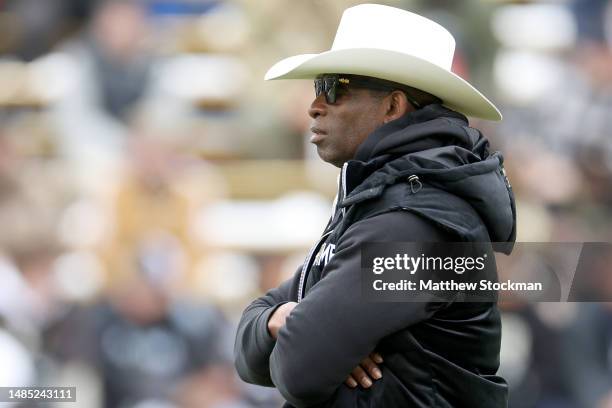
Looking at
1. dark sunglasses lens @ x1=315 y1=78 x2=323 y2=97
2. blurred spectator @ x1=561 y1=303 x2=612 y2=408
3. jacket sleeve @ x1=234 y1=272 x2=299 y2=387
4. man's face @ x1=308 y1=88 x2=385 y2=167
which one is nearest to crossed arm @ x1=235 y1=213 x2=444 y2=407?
jacket sleeve @ x1=234 y1=272 x2=299 y2=387

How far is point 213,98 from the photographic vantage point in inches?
270

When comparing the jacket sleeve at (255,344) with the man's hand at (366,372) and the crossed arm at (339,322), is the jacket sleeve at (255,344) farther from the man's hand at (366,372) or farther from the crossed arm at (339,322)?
the man's hand at (366,372)

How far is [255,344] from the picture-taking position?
2.62 metres

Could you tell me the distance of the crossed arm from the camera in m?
2.34

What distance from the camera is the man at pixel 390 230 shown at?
2.36 meters

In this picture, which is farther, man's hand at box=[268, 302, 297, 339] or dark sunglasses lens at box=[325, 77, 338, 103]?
dark sunglasses lens at box=[325, 77, 338, 103]

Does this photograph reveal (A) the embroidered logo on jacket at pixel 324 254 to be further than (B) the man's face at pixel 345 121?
No

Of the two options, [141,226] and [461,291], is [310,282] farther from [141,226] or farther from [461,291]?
[141,226]

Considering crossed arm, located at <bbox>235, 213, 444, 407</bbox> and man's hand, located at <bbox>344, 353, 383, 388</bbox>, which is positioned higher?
crossed arm, located at <bbox>235, 213, 444, 407</bbox>

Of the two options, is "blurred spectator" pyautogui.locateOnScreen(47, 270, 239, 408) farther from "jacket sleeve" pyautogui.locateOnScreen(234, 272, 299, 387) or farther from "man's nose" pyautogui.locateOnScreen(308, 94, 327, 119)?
"man's nose" pyautogui.locateOnScreen(308, 94, 327, 119)

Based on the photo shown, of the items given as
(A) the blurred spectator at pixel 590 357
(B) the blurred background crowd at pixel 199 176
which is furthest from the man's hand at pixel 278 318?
(A) the blurred spectator at pixel 590 357

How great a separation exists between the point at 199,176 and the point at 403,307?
14.0 ft

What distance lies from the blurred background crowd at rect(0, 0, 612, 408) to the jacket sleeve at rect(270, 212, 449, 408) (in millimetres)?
3365

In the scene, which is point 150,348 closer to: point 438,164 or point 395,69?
point 395,69
